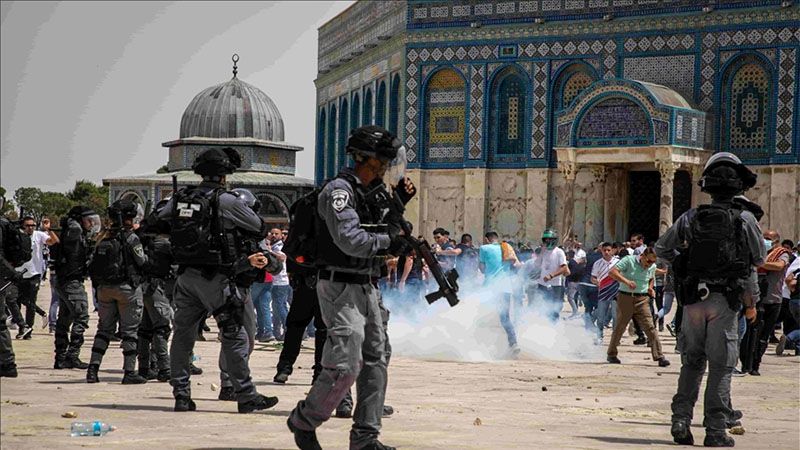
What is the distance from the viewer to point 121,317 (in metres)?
13.7

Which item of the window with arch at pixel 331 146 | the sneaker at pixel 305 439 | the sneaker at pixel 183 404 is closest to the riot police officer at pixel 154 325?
the sneaker at pixel 183 404

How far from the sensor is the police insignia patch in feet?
29.2

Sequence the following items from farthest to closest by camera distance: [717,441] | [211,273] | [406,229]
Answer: [211,273] → [717,441] → [406,229]

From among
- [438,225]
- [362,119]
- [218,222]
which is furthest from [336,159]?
[218,222]

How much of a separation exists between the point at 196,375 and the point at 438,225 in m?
27.6

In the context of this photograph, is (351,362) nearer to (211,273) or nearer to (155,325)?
(211,273)

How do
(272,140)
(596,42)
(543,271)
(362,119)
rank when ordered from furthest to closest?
(272,140) < (362,119) < (596,42) < (543,271)

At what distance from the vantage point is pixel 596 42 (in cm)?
3966

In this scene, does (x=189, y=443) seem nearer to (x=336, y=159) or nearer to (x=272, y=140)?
(x=336, y=159)

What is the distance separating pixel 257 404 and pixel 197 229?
4.69 feet

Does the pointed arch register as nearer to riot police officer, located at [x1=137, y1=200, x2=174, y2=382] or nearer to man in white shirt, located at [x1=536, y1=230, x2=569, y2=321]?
man in white shirt, located at [x1=536, y1=230, x2=569, y2=321]

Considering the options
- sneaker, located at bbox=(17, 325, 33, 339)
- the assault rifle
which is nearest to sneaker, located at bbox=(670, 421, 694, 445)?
the assault rifle

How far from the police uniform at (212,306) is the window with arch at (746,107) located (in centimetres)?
2788

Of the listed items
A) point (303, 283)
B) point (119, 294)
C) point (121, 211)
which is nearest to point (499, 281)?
point (303, 283)
